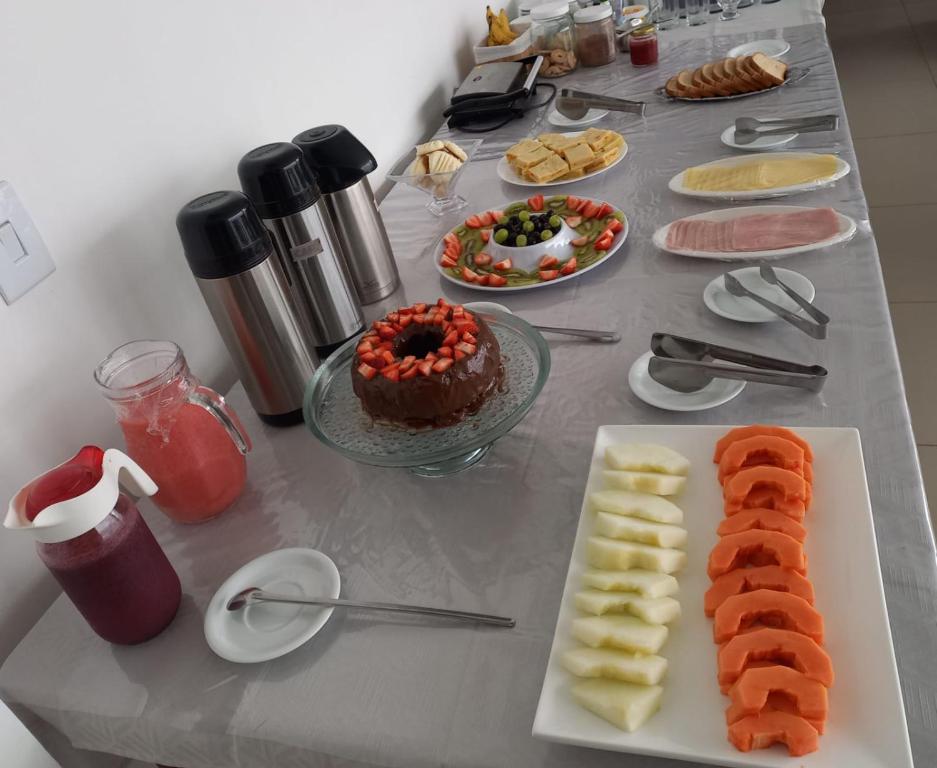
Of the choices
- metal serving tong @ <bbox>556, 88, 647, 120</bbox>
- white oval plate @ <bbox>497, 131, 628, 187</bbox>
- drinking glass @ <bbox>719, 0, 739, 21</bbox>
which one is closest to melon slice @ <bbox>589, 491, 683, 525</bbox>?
white oval plate @ <bbox>497, 131, 628, 187</bbox>

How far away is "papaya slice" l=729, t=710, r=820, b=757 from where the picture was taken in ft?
1.55

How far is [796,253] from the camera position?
1.01 m

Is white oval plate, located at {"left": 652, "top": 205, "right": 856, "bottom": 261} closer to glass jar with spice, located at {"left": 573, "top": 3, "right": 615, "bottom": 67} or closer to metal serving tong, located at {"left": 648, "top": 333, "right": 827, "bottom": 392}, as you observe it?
metal serving tong, located at {"left": 648, "top": 333, "right": 827, "bottom": 392}

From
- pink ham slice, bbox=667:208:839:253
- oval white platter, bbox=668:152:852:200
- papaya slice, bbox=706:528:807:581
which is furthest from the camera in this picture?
oval white platter, bbox=668:152:852:200

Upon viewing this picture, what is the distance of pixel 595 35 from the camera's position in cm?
192

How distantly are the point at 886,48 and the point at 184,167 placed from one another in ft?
12.3

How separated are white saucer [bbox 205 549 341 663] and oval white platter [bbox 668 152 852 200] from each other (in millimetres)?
834

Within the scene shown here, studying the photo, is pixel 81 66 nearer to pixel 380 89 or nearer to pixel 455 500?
pixel 455 500

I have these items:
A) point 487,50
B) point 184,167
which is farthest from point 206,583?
point 487,50

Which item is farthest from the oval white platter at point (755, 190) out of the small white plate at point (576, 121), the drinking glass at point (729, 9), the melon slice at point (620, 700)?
the drinking glass at point (729, 9)

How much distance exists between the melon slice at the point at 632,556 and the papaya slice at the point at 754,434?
4.9 inches

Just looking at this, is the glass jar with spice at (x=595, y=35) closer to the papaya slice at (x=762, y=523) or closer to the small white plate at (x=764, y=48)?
the small white plate at (x=764, y=48)

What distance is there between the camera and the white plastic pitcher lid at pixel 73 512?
59cm

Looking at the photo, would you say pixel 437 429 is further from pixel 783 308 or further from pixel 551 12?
pixel 551 12
